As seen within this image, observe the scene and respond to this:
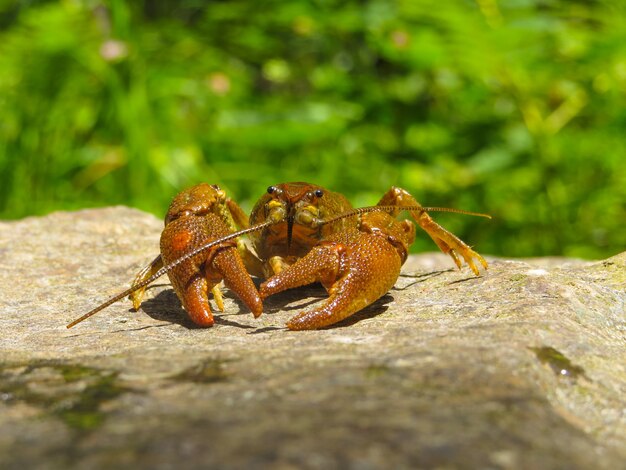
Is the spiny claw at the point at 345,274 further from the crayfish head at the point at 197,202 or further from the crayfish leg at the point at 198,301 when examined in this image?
the crayfish head at the point at 197,202

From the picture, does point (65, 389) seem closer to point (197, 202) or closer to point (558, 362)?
point (558, 362)

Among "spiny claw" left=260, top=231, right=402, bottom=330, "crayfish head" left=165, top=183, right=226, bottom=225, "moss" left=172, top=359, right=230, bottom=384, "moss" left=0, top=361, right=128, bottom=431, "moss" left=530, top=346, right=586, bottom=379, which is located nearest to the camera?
"moss" left=0, top=361, right=128, bottom=431

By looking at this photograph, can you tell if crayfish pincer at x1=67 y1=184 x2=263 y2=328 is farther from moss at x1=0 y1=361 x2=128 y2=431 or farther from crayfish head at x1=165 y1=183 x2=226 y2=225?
moss at x1=0 y1=361 x2=128 y2=431

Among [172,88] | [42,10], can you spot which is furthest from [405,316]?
[42,10]

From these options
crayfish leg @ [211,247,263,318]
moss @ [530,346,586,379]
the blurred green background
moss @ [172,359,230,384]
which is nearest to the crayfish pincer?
crayfish leg @ [211,247,263,318]

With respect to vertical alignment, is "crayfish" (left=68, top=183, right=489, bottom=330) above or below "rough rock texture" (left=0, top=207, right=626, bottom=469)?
above

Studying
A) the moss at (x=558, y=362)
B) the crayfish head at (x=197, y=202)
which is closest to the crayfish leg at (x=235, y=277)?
the crayfish head at (x=197, y=202)

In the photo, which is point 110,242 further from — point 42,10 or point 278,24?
point 42,10
